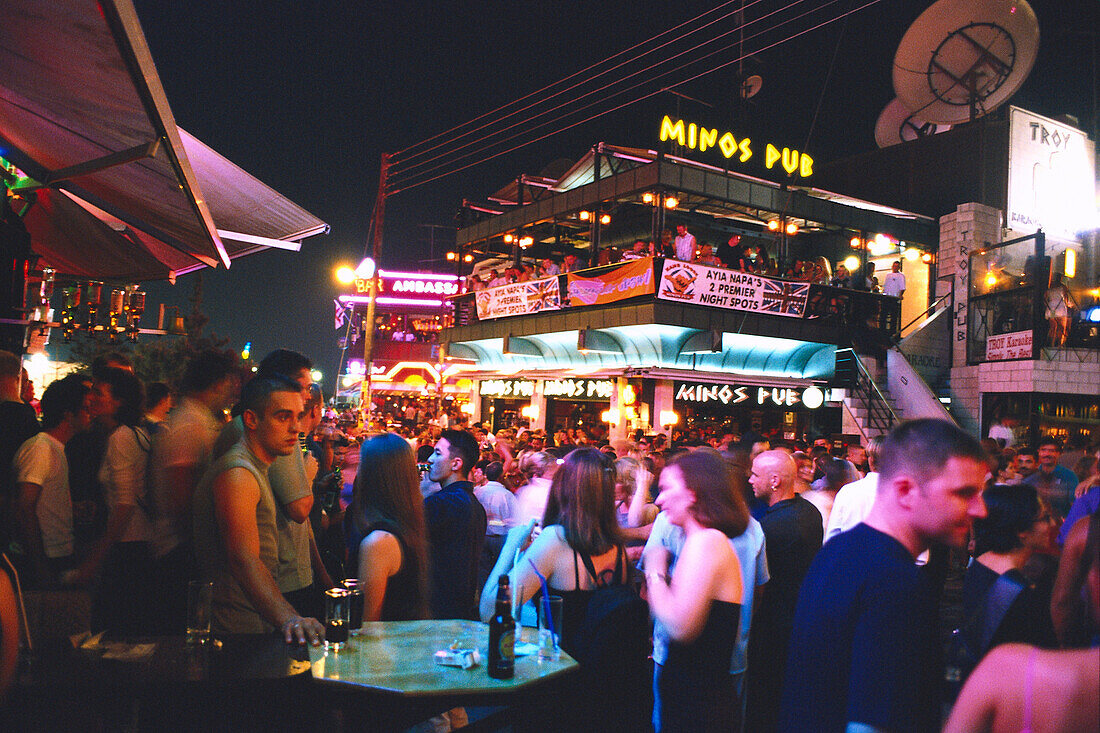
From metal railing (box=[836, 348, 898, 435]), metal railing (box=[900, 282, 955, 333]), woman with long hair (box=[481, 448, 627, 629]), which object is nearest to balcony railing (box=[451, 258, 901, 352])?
metal railing (box=[900, 282, 955, 333])

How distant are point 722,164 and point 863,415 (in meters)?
8.80

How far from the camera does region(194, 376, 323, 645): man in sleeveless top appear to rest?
3.09 meters

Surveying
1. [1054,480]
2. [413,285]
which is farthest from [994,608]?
[413,285]

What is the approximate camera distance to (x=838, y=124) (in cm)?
3294

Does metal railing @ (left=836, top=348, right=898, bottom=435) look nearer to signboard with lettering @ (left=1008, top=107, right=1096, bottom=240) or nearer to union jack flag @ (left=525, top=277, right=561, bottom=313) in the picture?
signboard with lettering @ (left=1008, top=107, right=1096, bottom=240)

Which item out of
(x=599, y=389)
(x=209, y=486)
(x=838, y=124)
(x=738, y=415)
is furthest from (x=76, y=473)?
(x=838, y=124)

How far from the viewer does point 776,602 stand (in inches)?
181

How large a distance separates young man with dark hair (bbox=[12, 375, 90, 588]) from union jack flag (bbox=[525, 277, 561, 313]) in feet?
57.5

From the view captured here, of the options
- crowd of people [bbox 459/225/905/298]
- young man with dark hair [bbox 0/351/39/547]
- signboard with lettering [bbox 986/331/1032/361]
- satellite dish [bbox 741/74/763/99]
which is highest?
satellite dish [bbox 741/74/763/99]

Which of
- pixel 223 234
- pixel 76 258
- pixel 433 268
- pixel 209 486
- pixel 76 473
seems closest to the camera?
pixel 209 486

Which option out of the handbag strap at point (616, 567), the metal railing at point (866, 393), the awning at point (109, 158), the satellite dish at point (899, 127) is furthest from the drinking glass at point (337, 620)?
the satellite dish at point (899, 127)

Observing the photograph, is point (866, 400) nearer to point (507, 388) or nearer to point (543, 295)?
Answer: point (543, 295)

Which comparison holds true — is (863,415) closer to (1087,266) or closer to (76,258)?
(1087,266)

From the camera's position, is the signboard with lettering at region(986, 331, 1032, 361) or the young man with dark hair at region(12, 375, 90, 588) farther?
the signboard with lettering at region(986, 331, 1032, 361)
